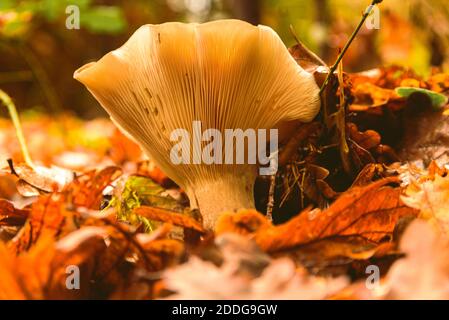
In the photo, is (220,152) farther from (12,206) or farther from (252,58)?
(12,206)

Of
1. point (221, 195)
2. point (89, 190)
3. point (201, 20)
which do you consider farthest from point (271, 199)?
point (201, 20)

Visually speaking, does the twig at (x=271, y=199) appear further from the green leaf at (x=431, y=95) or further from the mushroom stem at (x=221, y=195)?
the green leaf at (x=431, y=95)

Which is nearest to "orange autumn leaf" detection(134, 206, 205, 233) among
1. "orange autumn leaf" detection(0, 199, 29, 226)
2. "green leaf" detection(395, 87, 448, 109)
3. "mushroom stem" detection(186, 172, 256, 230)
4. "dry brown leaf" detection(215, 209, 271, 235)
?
"dry brown leaf" detection(215, 209, 271, 235)

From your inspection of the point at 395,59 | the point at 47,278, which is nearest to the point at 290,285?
the point at 47,278

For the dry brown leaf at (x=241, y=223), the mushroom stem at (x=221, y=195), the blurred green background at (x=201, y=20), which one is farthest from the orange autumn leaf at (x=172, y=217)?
the blurred green background at (x=201, y=20)
